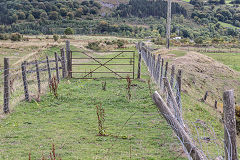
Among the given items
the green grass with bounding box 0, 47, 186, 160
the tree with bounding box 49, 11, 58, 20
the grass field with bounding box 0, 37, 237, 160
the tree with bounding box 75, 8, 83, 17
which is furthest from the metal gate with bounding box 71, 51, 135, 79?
the tree with bounding box 75, 8, 83, 17

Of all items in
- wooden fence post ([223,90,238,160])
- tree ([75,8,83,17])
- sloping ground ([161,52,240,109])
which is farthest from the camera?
tree ([75,8,83,17])

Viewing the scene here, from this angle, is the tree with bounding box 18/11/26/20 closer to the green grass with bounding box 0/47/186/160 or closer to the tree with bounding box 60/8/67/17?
the tree with bounding box 60/8/67/17

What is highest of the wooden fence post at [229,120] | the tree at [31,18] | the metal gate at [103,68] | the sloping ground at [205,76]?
the tree at [31,18]

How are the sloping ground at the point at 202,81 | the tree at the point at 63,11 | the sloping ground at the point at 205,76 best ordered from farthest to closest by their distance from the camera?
the tree at the point at 63,11
the sloping ground at the point at 205,76
the sloping ground at the point at 202,81

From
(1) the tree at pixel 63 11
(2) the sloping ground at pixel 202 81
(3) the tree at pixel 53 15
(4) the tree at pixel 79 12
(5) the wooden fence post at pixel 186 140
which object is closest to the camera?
(5) the wooden fence post at pixel 186 140

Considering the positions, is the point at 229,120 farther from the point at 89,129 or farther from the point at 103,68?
the point at 103,68

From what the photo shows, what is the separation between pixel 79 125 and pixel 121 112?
1858 millimetres

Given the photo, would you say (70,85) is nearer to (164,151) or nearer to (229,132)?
(164,151)

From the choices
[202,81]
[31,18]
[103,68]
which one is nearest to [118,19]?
[31,18]

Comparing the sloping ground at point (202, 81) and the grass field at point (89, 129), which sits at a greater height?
the grass field at point (89, 129)

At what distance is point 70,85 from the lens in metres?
13.9

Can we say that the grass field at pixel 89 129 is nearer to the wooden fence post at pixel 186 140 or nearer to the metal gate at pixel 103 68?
the wooden fence post at pixel 186 140

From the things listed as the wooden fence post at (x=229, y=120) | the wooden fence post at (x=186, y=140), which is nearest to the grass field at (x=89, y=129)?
the wooden fence post at (x=186, y=140)

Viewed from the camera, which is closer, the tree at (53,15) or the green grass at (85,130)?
the green grass at (85,130)
